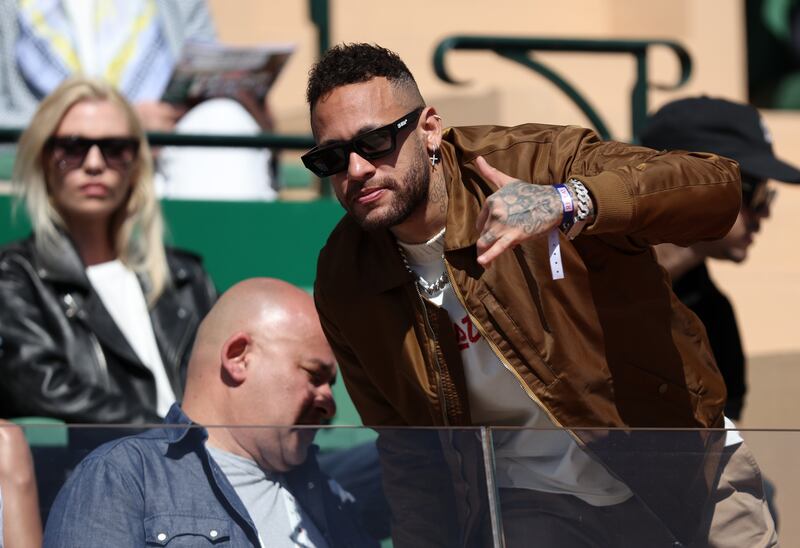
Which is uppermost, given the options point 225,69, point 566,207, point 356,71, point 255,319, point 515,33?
point 356,71

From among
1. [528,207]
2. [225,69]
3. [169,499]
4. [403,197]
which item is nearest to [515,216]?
[528,207]

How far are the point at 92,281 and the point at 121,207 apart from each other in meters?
0.25

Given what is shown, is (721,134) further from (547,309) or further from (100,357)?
(100,357)

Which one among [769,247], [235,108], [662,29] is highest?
[235,108]

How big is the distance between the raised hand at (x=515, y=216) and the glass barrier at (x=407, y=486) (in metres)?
0.33

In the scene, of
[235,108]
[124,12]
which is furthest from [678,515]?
[124,12]

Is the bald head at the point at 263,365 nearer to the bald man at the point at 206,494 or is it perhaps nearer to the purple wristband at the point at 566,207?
the bald man at the point at 206,494

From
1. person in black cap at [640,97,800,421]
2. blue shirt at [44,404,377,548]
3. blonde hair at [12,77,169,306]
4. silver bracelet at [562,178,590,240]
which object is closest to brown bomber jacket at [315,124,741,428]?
silver bracelet at [562,178,590,240]

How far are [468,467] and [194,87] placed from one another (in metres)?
2.61

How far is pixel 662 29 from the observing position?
805 cm

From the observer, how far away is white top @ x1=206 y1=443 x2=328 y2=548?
2.64m

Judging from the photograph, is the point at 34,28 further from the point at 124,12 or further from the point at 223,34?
the point at 223,34

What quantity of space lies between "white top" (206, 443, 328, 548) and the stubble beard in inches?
19.2

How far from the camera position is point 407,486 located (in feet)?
8.63
